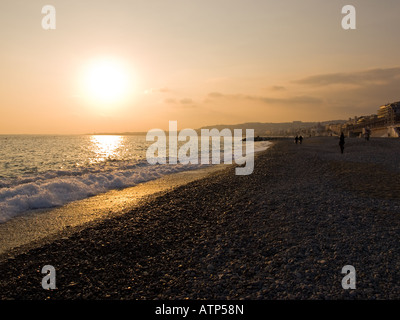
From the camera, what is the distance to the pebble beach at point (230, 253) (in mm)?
5746

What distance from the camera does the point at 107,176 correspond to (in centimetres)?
2456

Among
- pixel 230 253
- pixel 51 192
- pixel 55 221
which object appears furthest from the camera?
pixel 51 192

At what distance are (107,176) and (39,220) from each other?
39.6 ft

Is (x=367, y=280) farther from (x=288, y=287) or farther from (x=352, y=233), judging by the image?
(x=352, y=233)

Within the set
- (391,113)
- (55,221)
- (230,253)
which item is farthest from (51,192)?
(391,113)

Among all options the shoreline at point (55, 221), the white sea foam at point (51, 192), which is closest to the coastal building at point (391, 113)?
the white sea foam at point (51, 192)

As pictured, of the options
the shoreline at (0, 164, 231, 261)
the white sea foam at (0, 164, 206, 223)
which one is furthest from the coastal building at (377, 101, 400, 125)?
the shoreline at (0, 164, 231, 261)

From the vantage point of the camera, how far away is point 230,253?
736cm

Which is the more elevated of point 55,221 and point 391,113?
point 391,113

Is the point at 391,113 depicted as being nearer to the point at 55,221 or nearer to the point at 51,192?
the point at 51,192

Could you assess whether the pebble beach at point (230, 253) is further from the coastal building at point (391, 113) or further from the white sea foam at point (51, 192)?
the coastal building at point (391, 113)
